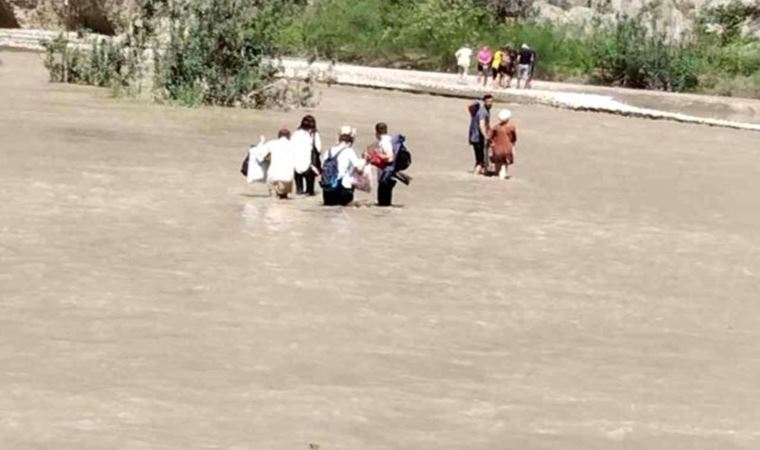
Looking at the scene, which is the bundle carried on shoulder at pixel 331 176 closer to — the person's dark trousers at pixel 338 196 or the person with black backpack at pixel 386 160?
the person's dark trousers at pixel 338 196

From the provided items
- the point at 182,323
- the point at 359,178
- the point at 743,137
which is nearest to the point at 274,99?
the point at 743,137

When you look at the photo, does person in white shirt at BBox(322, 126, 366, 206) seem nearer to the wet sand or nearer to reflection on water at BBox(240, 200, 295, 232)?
the wet sand

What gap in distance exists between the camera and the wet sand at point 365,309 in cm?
1016

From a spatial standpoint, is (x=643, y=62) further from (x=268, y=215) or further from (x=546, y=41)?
(x=268, y=215)

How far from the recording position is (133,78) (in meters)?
35.1

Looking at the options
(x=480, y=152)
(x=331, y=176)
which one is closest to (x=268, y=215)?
(x=331, y=176)

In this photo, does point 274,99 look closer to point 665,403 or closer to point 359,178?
point 359,178

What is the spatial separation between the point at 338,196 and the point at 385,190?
72cm

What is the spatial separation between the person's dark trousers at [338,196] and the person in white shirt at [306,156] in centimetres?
67

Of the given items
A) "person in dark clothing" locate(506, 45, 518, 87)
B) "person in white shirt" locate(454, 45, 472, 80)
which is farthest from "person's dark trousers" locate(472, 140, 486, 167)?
"person in white shirt" locate(454, 45, 472, 80)

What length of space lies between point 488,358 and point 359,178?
8106mm

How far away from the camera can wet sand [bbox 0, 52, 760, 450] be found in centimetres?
1016

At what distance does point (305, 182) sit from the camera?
833 inches

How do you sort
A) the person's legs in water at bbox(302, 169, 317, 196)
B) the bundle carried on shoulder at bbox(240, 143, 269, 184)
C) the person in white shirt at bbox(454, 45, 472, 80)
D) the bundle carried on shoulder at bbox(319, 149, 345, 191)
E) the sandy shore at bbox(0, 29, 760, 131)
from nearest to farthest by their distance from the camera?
1. the bundle carried on shoulder at bbox(319, 149, 345, 191)
2. the bundle carried on shoulder at bbox(240, 143, 269, 184)
3. the person's legs in water at bbox(302, 169, 317, 196)
4. the sandy shore at bbox(0, 29, 760, 131)
5. the person in white shirt at bbox(454, 45, 472, 80)
